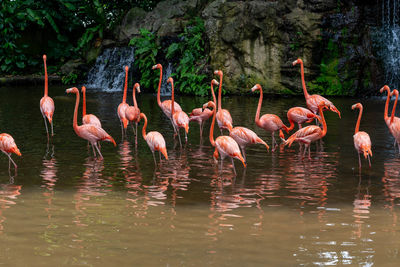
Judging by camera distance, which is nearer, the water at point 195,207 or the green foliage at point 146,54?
the water at point 195,207

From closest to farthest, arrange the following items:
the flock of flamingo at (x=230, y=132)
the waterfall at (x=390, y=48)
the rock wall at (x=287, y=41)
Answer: the flock of flamingo at (x=230, y=132) → the rock wall at (x=287, y=41) → the waterfall at (x=390, y=48)

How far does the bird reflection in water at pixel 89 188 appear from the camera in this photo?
5.02m

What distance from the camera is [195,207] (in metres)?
5.21

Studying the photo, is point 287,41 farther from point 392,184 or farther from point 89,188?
point 89,188

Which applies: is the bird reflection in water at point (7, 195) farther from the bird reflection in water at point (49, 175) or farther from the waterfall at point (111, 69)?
the waterfall at point (111, 69)

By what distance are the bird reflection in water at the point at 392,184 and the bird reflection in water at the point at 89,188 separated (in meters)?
2.65

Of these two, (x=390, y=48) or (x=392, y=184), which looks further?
(x=390, y=48)

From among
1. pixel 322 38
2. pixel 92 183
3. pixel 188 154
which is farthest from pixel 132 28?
pixel 92 183

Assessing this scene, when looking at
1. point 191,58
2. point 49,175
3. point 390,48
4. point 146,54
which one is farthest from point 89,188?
point 146,54

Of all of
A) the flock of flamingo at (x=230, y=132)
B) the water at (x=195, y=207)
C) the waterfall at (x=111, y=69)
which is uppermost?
the waterfall at (x=111, y=69)

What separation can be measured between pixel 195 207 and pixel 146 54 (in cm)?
1287

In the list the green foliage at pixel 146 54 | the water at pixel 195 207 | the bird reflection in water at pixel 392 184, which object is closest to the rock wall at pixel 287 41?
the green foliage at pixel 146 54

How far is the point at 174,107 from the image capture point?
952cm

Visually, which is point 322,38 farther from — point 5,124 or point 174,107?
point 5,124
